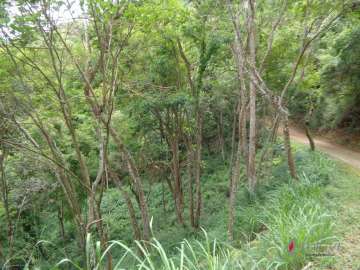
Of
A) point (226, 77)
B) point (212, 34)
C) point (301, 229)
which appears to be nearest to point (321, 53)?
point (226, 77)

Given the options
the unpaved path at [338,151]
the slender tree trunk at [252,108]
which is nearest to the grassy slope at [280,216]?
the slender tree trunk at [252,108]

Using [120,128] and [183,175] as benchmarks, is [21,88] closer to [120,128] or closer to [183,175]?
[120,128]

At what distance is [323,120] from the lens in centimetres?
1644

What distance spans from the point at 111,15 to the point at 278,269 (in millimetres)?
4648

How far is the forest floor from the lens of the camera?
3.58 metres

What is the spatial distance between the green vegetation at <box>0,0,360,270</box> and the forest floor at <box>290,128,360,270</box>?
6 centimetres

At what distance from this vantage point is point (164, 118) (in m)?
9.64

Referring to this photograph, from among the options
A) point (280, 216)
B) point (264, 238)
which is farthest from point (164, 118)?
point (264, 238)

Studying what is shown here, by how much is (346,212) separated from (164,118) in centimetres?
572

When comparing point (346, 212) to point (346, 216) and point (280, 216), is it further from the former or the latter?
point (280, 216)

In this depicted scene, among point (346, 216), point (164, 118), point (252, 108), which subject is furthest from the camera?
point (164, 118)

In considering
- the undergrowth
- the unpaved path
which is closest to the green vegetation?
the undergrowth

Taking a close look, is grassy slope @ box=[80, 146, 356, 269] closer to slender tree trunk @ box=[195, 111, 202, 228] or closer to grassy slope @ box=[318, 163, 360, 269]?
grassy slope @ box=[318, 163, 360, 269]

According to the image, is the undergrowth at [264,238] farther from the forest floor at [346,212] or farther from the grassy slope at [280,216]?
the forest floor at [346,212]
